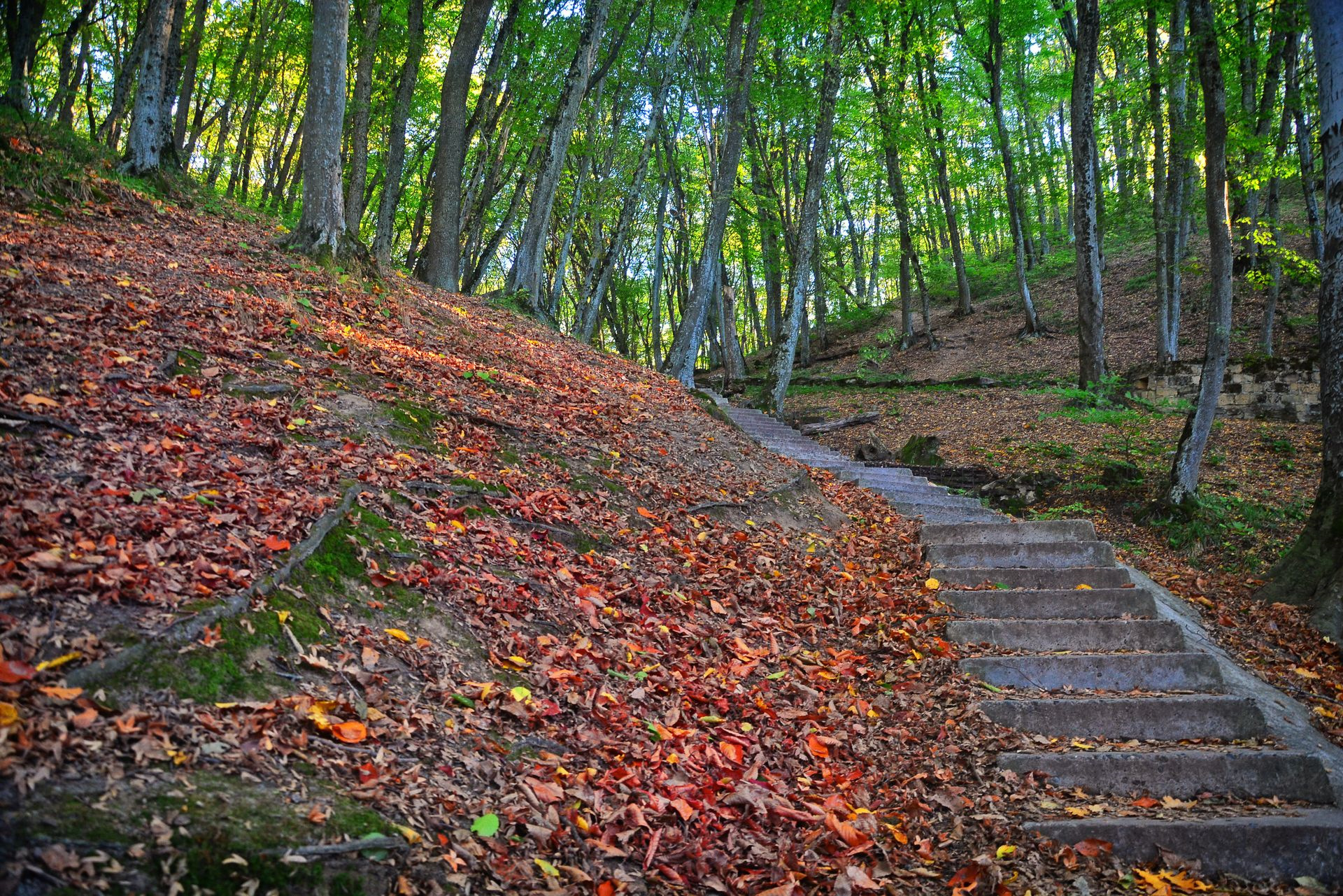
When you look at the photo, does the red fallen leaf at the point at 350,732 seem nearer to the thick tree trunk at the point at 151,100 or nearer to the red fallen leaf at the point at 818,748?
the red fallen leaf at the point at 818,748

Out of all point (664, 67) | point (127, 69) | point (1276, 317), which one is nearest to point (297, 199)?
point (127, 69)

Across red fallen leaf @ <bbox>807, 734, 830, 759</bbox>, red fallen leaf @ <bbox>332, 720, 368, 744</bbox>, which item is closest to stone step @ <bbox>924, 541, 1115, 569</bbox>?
red fallen leaf @ <bbox>807, 734, 830, 759</bbox>

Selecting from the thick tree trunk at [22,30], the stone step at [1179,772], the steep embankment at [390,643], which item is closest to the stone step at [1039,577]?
the steep embankment at [390,643]

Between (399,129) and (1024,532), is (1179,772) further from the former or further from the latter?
(399,129)

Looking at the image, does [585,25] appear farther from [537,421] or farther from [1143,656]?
[1143,656]

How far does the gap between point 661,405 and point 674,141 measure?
15.0 m

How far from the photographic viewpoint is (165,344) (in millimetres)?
4914

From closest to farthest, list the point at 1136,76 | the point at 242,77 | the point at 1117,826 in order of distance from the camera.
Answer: the point at 1117,826 < the point at 242,77 < the point at 1136,76

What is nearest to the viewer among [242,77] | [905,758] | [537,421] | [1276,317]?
[905,758]

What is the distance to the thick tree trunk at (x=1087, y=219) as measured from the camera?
13.7 meters

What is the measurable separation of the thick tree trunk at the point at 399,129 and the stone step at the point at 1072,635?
11792 millimetres

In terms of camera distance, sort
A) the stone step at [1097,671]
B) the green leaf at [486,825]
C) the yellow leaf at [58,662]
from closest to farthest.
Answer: the yellow leaf at [58,662], the green leaf at [486,825], the stone step at [1097,671]

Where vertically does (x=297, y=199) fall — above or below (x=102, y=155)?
above

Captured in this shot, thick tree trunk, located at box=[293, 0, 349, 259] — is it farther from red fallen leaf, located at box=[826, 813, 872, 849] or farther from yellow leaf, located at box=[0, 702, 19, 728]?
red fallen leaf, located at box=[826, 813, 872, 849]
